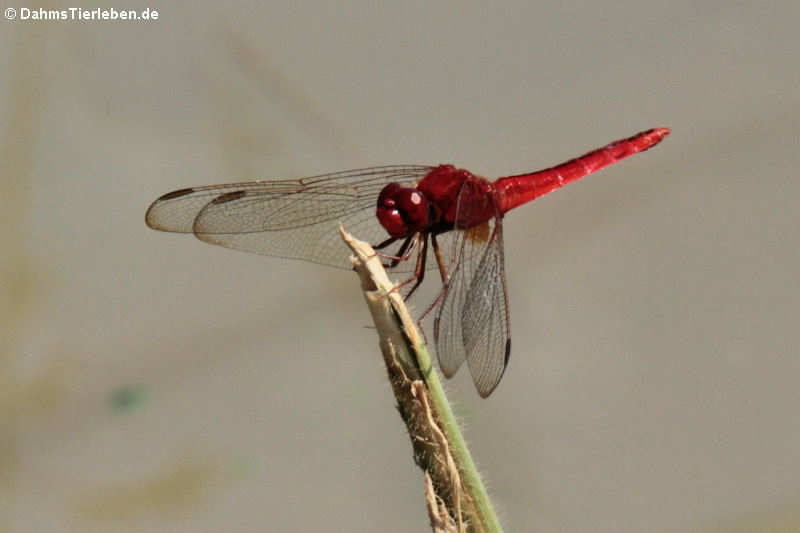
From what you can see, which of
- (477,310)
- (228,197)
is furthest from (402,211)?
(228,197)

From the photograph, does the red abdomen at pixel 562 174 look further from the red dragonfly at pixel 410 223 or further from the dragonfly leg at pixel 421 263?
the dragonfly leg at pixel 421 263

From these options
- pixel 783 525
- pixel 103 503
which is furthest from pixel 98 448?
pixel 783 525

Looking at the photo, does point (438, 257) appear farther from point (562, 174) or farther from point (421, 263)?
point (562, 174)

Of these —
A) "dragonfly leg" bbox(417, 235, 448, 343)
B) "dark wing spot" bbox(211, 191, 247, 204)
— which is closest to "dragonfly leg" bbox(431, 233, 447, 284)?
"dragonfly leg" bbox(417, 235, 448, 343)

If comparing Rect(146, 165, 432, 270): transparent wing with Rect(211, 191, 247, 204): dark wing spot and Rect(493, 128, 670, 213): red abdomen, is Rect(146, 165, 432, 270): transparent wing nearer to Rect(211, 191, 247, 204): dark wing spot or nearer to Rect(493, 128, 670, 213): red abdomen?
Rect(211, 191, 247, 204): dark wing spot

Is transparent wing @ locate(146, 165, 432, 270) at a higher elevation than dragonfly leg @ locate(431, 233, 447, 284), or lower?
higher

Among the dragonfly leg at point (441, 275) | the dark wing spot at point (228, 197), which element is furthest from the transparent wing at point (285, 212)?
the dragonfly leg at point (441, 275)

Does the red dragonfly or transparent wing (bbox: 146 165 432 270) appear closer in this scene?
the red dragonfly
